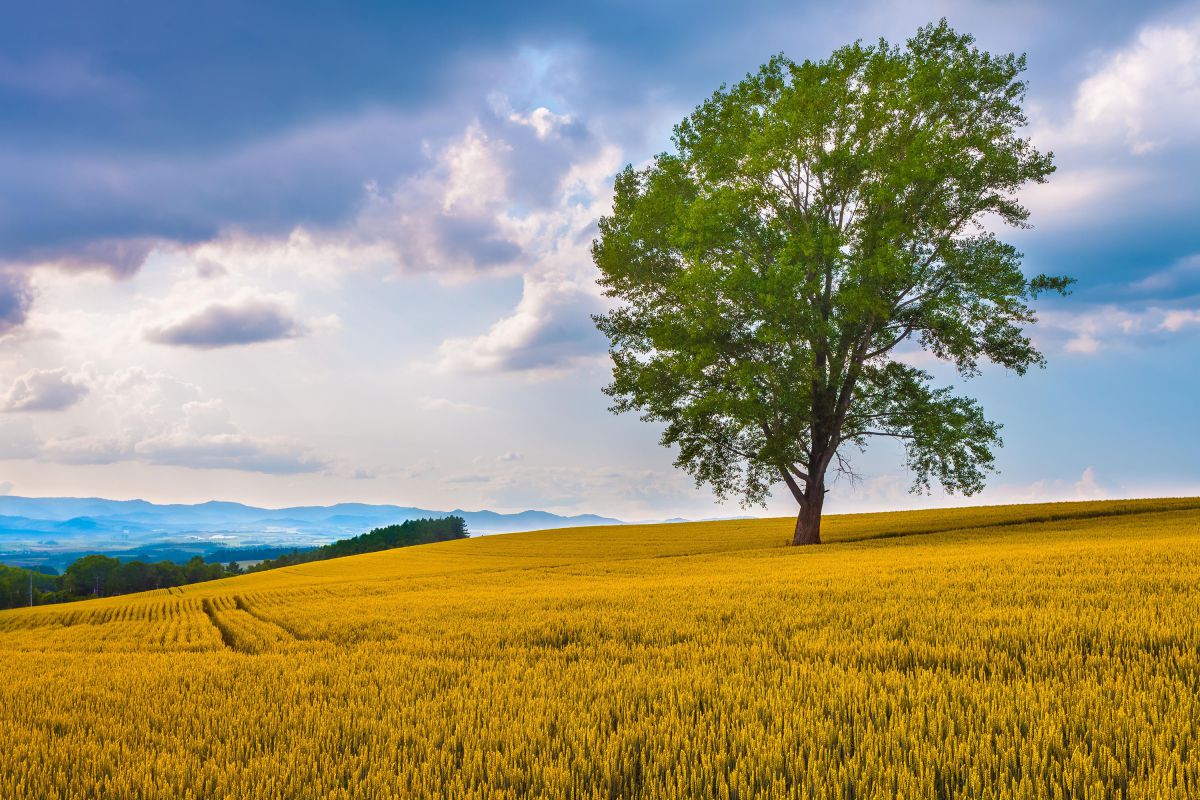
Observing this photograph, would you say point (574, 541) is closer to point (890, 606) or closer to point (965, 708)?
point (890, 606)

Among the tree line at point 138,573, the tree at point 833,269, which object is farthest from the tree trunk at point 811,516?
the tree line at point 138,573

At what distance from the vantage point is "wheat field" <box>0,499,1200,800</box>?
4.03 meters

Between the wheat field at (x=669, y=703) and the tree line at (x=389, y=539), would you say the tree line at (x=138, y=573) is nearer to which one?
the tree line at (x=389, y=539)

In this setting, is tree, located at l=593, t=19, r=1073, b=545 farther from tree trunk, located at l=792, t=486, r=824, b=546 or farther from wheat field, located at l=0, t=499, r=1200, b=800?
wheat field, located at l=0, t=499, r=1200, b=800

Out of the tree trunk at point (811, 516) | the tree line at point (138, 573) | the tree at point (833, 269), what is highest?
the tree at point (833, 269)

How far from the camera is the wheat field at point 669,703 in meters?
4.03

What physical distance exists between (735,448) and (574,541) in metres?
25.3

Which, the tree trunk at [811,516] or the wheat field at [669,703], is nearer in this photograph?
the wheat field at [669,703]

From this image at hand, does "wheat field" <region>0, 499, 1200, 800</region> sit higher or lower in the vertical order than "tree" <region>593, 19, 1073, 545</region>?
lower

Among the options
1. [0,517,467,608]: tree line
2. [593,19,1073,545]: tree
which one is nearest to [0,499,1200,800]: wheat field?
[593,19,1073,545]: tree

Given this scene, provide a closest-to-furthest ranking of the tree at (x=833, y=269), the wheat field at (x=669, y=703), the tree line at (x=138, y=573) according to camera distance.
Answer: the wheat field at (x=669, y=703) < the tree at (x=833, y=269) < the tree line at (x=138, y=573)

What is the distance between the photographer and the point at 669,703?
555 centimetres

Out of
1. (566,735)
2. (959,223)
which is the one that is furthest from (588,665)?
(959,223)

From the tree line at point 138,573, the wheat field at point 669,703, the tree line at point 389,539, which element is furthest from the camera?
the tree line at point 389,539
